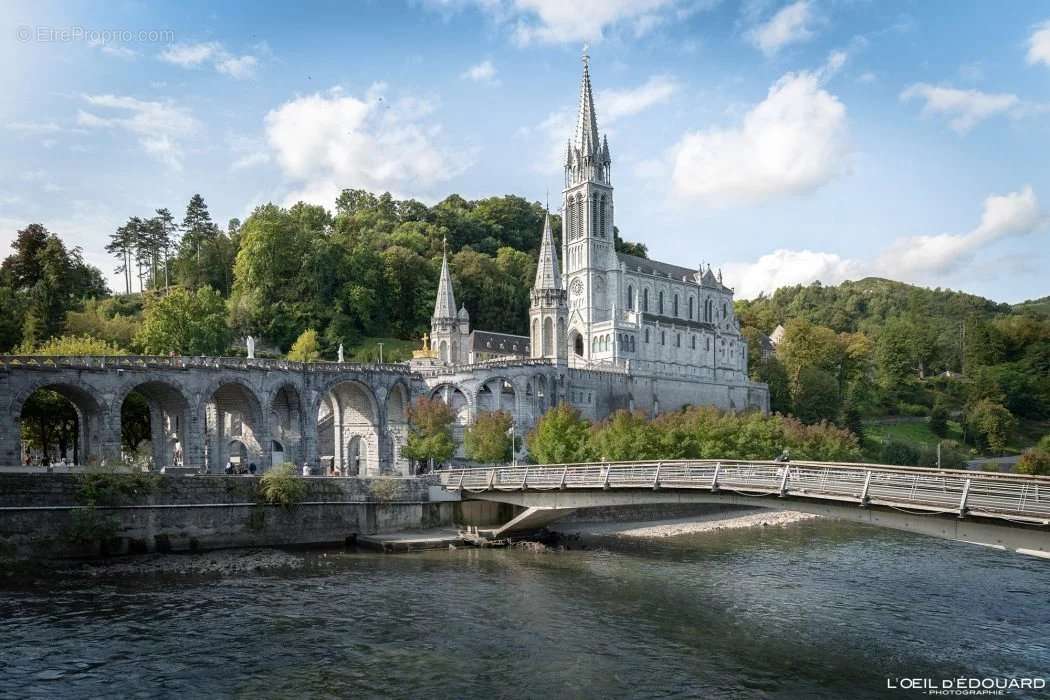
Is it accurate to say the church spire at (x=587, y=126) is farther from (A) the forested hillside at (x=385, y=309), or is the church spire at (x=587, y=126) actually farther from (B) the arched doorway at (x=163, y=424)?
(B) the arched doorway at (x=163, y=424)

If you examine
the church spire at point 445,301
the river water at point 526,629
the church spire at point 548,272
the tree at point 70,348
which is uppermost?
the church spire at point 548,272

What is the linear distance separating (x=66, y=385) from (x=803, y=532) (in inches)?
1648

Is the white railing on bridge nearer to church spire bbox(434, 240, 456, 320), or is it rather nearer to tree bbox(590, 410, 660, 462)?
tree bbox(590, 410, 660, 462)

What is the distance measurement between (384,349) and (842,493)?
69.6 m

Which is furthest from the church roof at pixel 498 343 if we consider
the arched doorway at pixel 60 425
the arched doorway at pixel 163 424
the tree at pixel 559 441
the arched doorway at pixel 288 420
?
the arched doorway at pixel 60 425

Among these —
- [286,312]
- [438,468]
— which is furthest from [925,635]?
[286,312]

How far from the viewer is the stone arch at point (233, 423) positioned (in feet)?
177

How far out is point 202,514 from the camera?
1567 inches

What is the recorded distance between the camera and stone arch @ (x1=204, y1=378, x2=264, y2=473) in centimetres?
5397

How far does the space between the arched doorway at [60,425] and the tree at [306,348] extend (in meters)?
23.2

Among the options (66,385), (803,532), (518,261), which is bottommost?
(803,532)

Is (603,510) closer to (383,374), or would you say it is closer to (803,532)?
(803,532)

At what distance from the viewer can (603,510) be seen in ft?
174

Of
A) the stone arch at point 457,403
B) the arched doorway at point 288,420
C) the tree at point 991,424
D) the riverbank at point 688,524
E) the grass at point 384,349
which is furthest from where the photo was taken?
the tree at point 991,424
